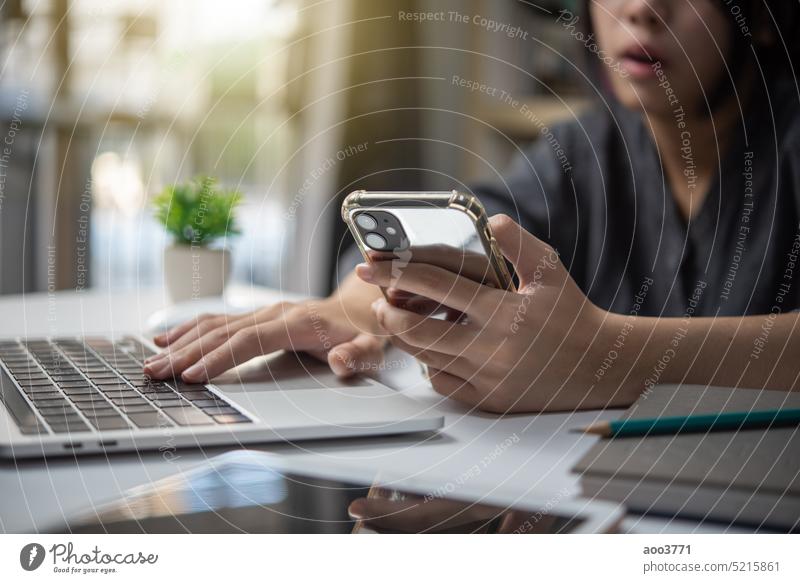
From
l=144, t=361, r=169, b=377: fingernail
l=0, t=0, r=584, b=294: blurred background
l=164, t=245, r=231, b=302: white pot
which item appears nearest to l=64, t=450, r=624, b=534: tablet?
l=144, t=361, r=169, b=377: fingernail

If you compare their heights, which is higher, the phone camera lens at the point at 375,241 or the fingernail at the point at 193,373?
the phone camera lens at the point at 375,241

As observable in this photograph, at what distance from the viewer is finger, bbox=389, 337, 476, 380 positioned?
357mm

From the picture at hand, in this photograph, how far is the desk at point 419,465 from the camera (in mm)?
257

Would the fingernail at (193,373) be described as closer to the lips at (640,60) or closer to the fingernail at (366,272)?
the fingernail at (366,272)

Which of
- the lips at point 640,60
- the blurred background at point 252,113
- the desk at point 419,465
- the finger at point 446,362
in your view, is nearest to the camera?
the desk at point 419,465

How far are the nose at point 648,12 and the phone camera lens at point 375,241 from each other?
0.31 meters

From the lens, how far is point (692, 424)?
0.32m

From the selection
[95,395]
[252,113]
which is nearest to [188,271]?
[95,395]

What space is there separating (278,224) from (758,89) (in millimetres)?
1022

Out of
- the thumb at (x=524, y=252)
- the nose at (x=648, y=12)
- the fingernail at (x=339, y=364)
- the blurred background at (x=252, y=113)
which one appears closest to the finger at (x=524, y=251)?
the thumb at (x=524, y=252)

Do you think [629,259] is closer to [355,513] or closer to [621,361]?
[621,361]

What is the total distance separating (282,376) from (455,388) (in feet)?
0.29

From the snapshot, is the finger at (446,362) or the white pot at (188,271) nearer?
the finger at (446,362)

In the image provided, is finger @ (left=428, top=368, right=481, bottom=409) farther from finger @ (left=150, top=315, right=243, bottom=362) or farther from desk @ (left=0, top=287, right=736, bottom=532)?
finger @ (left=150, top=315, right=243, bottom=362)
